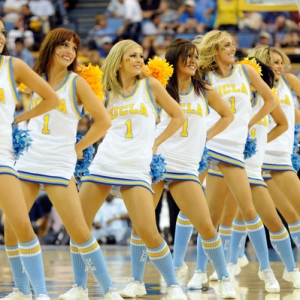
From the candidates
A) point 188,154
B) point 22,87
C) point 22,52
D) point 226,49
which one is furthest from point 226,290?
point 22,52

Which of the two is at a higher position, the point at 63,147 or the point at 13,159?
the point at 63,147

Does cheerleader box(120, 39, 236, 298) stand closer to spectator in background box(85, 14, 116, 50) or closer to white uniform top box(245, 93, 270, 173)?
white uniform top box(245, 93, 270, 173)

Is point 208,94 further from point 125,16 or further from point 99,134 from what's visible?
point 125,16

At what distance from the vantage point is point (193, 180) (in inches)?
216

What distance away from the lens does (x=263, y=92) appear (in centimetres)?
628

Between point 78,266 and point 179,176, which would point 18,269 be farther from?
point 179,176

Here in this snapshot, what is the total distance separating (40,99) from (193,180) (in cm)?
121

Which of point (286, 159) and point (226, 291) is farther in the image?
point (286, 159)

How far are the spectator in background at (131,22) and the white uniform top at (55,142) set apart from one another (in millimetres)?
8842

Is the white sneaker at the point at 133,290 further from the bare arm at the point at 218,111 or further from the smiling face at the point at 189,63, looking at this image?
the smiling face at the point at 189,63

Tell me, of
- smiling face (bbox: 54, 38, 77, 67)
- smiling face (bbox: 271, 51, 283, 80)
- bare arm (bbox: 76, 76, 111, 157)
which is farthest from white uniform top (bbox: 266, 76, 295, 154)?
smiling face (bbox: 54, 38, 77, 67)

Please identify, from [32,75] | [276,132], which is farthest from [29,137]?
[276,132]

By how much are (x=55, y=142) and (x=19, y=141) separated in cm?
36

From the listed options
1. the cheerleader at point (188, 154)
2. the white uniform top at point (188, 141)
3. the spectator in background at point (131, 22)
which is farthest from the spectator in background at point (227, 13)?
the white uniform top at point (188, 141)
